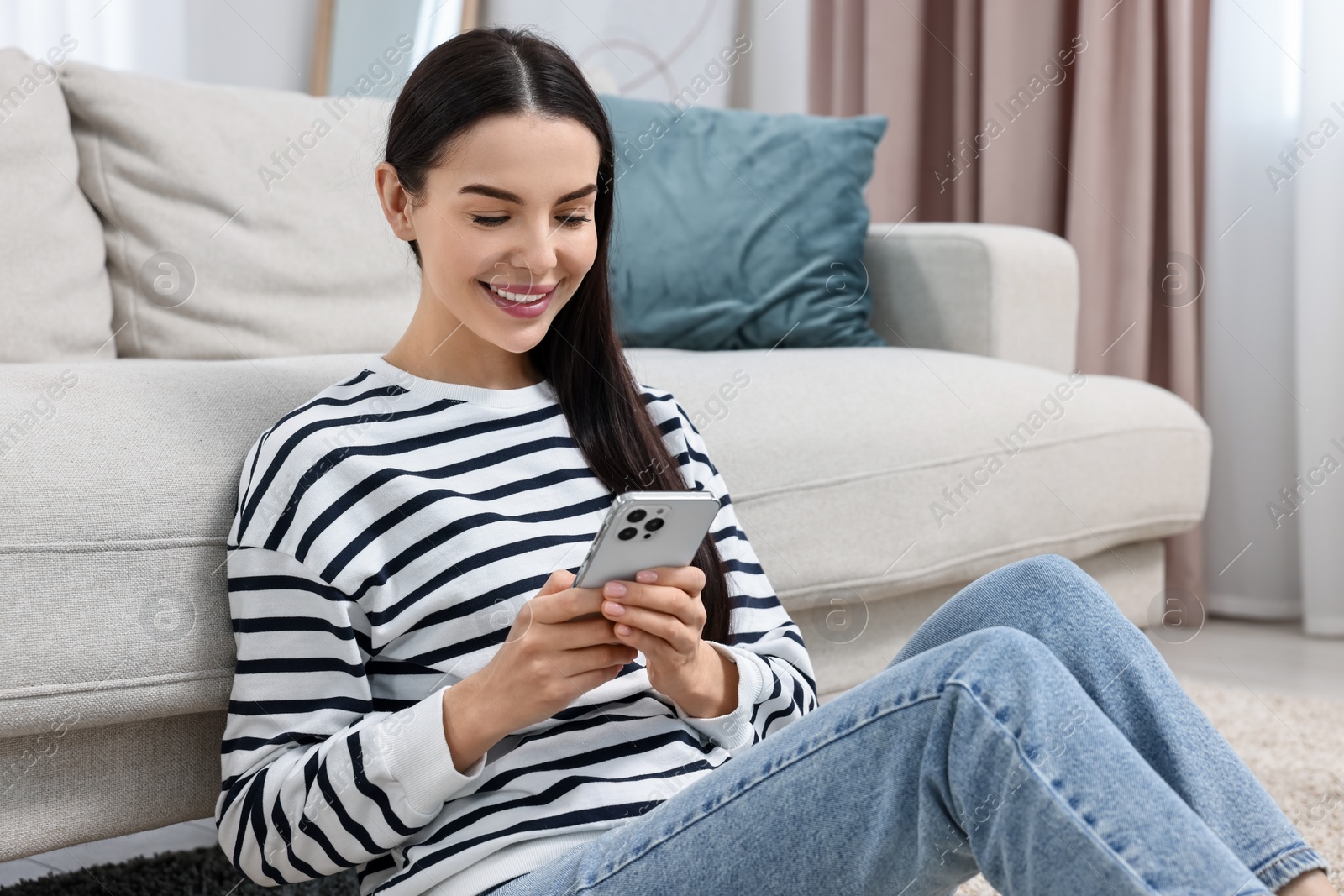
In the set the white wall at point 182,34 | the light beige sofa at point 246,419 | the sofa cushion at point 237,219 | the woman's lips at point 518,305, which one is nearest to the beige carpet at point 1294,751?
the light beige sofa at point 246,419

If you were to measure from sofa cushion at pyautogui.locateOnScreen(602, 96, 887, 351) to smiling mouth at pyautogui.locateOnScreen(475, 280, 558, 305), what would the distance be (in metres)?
0.80

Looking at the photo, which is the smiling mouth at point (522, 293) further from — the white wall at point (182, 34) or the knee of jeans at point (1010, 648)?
the white wall at point (182, 34)

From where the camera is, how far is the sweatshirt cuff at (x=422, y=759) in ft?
2.30

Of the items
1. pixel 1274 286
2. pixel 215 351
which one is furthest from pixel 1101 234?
pixel 215 351

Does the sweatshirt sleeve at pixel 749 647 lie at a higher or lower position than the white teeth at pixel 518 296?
lower

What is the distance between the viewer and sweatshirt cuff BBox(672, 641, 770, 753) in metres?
0.80

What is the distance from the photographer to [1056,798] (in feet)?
1.92

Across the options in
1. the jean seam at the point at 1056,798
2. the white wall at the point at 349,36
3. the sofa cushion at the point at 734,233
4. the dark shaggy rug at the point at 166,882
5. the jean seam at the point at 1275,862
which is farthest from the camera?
the white wall at the point at 349,36

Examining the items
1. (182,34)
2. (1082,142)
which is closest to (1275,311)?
(1082,142)

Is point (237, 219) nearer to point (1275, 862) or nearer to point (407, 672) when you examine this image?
point (407, 672)

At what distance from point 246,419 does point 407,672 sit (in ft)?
0.82

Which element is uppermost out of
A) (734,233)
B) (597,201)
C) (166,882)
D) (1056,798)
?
(597,201)

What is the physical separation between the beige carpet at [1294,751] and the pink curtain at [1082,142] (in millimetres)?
549

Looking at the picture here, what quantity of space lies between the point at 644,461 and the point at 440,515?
17 centimetres
